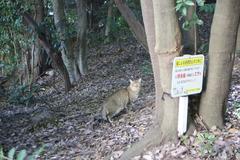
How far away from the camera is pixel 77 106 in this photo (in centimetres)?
1044

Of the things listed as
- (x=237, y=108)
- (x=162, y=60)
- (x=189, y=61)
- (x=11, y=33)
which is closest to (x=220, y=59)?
(x=189, y=61)

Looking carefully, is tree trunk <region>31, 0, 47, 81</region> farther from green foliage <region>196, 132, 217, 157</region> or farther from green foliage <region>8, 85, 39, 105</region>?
green foliage <region>196, 132, 217, 157</region>

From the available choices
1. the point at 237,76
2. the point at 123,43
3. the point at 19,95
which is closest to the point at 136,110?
the point at 237,76

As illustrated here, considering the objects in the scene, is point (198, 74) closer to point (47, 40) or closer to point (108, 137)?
point (108, 137)

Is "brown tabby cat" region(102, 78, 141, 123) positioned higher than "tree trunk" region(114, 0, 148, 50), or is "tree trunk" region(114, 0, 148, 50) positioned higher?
"tree trunk" region(114, 0, 148, 50)

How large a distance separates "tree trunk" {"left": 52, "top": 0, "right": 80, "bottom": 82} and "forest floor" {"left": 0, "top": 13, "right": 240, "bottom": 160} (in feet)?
1.39

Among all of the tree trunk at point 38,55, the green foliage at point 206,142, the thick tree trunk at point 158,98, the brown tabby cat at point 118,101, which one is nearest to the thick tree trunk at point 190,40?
the thick tree trunk at point 158,98

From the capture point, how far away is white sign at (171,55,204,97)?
448 cm

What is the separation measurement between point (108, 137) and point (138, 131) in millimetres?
542

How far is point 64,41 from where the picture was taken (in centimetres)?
1378

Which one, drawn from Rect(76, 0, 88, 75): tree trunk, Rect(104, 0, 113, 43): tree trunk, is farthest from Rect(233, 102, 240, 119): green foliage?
Rect(104, 0, 113, 43): tree trunk

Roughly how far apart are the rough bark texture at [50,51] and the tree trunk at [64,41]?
1.99 ft

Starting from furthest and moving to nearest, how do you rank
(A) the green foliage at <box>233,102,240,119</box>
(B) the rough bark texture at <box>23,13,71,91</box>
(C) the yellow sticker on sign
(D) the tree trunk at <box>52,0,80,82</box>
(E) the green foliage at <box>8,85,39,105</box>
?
(D) the tree trunk at <box>52,0,80,82</box> → (B) the rough bark texture at <box>23,13,71,91</box> → (E) the green foliage at <box>8,85,39,105</box> → (A) the green foliage at <box>233,102,240,119</box> → (C) the yellow sticker on sign

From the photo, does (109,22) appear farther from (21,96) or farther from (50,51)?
(21,96)
